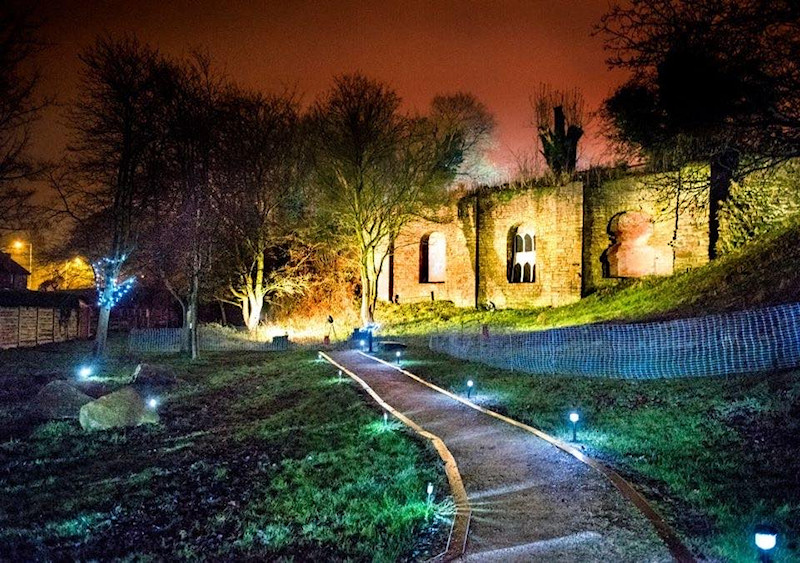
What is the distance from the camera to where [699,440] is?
7.45 meters

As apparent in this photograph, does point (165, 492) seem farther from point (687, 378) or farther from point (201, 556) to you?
point (687, 378)

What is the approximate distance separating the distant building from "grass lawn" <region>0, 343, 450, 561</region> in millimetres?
41316

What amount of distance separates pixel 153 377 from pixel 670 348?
13208 millimetres

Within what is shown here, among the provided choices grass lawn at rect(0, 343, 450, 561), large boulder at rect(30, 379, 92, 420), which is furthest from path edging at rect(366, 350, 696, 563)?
large boulder at rect(30, 379, 92, 420)

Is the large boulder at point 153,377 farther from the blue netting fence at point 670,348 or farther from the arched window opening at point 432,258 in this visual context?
the arched window opening at point 432,258

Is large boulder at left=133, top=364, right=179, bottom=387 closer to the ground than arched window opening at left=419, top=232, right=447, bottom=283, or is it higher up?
closer to the ground

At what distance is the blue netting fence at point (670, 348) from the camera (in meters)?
9.84

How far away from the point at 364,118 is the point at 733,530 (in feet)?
77.9

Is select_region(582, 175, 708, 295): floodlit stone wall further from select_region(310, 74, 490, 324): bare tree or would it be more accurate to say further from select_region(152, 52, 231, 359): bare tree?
select_region(152, 52, 231, 359): bare tree

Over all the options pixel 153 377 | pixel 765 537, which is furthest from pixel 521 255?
pixel 765 537

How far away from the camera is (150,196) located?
2162cm

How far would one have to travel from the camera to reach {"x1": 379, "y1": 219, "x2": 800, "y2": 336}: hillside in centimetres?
1397

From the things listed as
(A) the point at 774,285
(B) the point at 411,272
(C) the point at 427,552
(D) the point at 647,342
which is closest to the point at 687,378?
(D) the point at 647,342

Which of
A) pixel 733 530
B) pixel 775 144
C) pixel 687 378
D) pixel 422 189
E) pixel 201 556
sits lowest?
pixel 201 556
